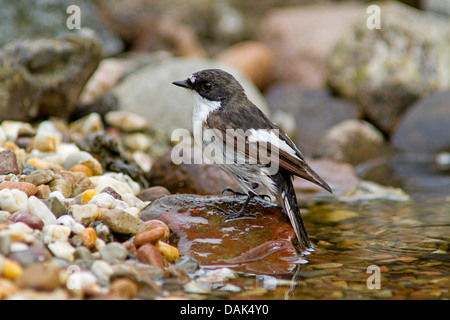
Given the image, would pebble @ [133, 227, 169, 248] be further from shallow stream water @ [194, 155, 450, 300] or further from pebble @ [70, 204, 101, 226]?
shallow stream water @ [194, 155, 450, 300]

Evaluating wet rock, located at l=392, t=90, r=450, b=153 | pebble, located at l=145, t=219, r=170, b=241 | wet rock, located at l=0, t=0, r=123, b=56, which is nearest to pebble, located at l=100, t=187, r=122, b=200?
pebble, located at l=145, t=219, r=170, b=241

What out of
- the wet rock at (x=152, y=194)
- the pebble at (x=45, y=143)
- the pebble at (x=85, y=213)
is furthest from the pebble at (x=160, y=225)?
the pebble at (x=45, y=143)

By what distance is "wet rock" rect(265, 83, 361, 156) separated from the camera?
1010cm

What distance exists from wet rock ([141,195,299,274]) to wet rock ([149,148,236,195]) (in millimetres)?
909

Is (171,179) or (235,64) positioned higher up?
(235,64)

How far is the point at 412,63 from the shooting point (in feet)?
33.1

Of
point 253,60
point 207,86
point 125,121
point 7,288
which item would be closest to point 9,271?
point 7,288

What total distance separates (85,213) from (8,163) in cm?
113

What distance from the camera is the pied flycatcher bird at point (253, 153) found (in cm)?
429

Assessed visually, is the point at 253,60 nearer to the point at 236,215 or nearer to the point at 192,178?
the point at 192,178

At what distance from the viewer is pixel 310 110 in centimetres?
1051
